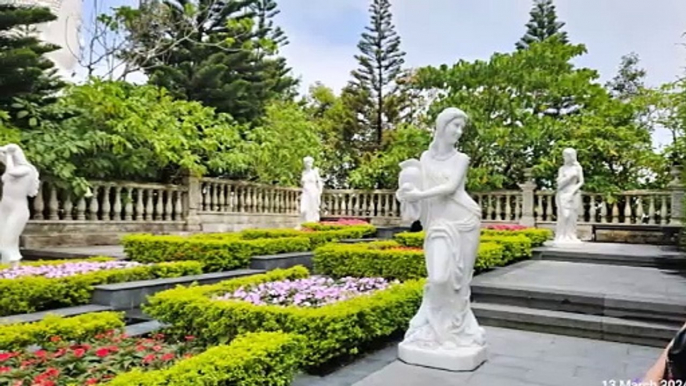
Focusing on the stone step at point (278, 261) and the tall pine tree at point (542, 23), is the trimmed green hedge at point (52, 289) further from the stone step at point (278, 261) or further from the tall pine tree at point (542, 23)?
the tall pine tree at point (542, 23)

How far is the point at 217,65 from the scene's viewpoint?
1366 cm

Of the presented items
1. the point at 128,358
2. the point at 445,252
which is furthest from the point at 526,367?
the point at 128,358

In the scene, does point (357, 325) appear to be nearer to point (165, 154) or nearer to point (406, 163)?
point (406, 163)

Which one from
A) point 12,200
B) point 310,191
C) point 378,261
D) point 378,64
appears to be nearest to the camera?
point 378,261

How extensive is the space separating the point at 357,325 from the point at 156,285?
2.45 metres

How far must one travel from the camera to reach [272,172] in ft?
41.8

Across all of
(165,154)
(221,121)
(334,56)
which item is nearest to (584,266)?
(165,154)

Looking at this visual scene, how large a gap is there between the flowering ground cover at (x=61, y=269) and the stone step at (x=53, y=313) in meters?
0.48

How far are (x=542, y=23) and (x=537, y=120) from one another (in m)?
7.21

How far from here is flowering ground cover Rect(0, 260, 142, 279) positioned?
5.08 meters

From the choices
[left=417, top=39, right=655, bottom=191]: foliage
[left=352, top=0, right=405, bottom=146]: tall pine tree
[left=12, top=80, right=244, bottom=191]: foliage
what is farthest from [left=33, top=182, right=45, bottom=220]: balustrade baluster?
[left=352, top=0, right=405, bottom=146]: tall pine tree

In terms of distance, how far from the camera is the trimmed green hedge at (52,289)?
440cm

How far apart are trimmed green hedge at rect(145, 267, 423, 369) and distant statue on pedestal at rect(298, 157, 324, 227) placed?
7.16 metres

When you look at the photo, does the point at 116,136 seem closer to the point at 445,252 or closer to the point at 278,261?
the point at 278,261
